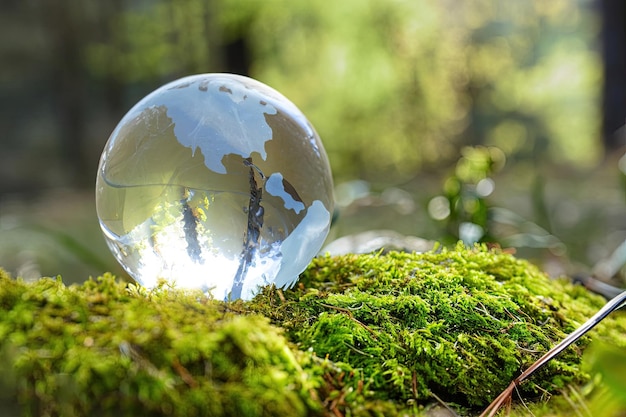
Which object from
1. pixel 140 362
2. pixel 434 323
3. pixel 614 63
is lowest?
pixel 434 323

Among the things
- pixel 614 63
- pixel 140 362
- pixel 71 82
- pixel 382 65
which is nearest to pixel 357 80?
pixel 382 65

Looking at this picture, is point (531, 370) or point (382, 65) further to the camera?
point (382, 65)

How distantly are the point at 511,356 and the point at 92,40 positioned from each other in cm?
1581

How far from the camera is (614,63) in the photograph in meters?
8.44

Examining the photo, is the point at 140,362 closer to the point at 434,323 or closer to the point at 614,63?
the point at 434,323

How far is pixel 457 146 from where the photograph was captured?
611 inches

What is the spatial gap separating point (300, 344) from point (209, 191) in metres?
0.45

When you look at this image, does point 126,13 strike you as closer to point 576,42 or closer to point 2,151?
point 2,151

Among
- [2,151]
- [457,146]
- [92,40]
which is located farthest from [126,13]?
[457,146]

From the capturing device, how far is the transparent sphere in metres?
1.37

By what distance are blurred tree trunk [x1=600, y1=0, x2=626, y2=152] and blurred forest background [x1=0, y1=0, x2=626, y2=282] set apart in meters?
0.02

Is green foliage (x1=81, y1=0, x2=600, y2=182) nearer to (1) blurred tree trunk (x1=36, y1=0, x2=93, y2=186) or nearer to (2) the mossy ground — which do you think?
(1) blurred tree trunk (x1=36, y1=0, x2=93, y2=186)

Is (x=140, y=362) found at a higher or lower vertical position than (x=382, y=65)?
lower

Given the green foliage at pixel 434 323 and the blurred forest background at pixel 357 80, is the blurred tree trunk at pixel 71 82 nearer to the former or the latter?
the blurred forest background at pixel 357 80
